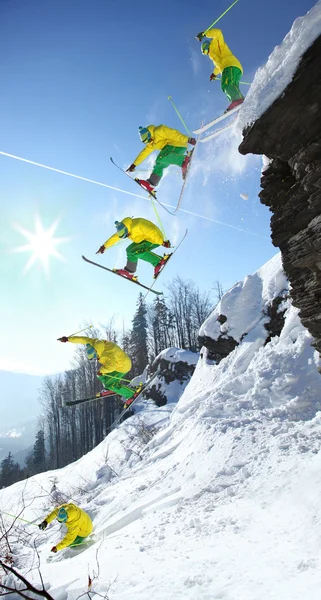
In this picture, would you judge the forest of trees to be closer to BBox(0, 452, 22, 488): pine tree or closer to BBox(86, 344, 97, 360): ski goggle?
BBox(0, 452, 22, 488): pine tree

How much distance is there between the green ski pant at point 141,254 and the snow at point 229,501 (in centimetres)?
460

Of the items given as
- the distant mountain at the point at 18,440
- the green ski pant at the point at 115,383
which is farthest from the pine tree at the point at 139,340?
the distant mountain at the point at 18,440

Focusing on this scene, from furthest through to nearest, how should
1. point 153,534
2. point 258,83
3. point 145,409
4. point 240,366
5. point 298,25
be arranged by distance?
1. point 145,409
2. point 240,366
3. point 153,534
4. point 258,83
5. point 298,25

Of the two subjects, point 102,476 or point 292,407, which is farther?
point 102,476

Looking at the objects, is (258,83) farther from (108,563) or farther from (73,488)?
(73,488)

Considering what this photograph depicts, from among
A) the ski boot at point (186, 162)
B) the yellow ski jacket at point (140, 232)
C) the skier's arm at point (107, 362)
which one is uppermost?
the ski boot at point (186, 162)

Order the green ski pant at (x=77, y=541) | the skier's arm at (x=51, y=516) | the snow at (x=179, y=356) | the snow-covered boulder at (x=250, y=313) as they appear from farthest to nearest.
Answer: the snow at (x=179, y=356) → the snow-covered boulder at (x=250, y=313) → the skier's arm at (x=51, y=516) → the green ski pant at (x=77, y=541)

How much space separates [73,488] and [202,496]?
11.8m

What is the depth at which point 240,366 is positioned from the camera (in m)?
11.1

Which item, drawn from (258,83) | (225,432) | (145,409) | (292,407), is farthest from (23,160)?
(145,409)

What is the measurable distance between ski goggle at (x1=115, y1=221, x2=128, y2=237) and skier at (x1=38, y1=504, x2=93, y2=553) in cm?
652

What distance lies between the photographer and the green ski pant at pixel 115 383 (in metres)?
9.17

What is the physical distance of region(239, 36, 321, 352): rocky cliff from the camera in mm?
3787

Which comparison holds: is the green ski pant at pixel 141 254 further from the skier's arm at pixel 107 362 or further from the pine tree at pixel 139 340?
the pine tree at pixel 139 340
